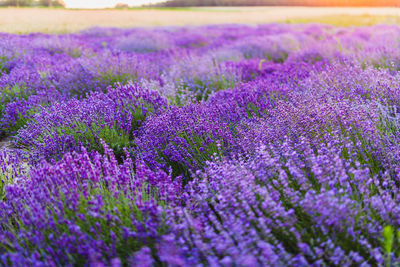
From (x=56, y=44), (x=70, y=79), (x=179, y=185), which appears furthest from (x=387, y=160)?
(x=56, y=44)

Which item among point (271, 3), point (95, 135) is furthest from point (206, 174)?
point (271, 3)

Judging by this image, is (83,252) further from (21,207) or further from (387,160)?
(387,160)

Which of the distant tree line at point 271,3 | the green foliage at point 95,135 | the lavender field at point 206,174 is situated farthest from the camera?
the distant tree line at point 271,3

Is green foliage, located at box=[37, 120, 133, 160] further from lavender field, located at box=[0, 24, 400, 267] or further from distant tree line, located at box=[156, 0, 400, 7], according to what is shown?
distant tree line, located at box=[156, 0, 400, 7]

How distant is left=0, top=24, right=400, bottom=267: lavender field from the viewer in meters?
→ 1.23

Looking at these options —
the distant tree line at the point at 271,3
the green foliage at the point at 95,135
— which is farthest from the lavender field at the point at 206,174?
the distant tree line at the point at 271,3

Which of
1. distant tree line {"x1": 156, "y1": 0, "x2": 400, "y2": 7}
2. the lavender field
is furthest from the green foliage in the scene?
distant tree line {"x1": 156, "y1": 0, "x2": 400, "y2": 7}

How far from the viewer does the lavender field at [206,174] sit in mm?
1232

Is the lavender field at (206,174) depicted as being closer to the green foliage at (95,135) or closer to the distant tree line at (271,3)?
the green foliage at (95,135)

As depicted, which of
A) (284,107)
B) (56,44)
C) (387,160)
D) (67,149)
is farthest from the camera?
(56,44)

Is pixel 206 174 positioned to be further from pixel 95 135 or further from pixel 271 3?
pixel 271 3

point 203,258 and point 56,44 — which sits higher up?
point 56,44

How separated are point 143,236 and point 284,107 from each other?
151cm

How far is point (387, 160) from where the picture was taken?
1.71 metres
